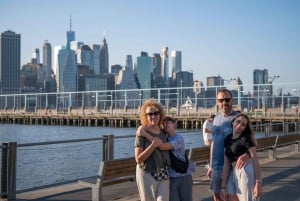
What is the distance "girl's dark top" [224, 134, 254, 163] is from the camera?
16.7 feet

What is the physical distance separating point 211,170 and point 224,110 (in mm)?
695

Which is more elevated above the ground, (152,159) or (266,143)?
(152,159)

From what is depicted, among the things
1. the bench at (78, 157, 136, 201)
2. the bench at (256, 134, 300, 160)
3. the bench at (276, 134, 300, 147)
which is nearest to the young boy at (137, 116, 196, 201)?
the bench at (78, 157, 136, 201)

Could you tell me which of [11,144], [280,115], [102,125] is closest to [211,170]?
[11,144]

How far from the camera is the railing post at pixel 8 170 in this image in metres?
8.34

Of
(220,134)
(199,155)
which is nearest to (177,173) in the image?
(220,134)

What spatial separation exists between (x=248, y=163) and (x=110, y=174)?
3.24 metres

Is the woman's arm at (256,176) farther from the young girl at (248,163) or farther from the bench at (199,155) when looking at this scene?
the bench at (199,155)

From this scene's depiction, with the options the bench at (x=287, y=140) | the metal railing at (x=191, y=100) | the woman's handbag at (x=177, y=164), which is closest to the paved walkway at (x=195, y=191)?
the woman's handbag at (x=177, y=164)

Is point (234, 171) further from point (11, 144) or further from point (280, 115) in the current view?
point (280, 115)

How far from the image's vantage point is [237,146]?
509 centimetres

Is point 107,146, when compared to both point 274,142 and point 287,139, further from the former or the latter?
point 287,139

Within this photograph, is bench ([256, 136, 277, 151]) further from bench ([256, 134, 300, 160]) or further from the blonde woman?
the blonde woman

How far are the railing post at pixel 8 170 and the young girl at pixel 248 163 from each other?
14.7ft
